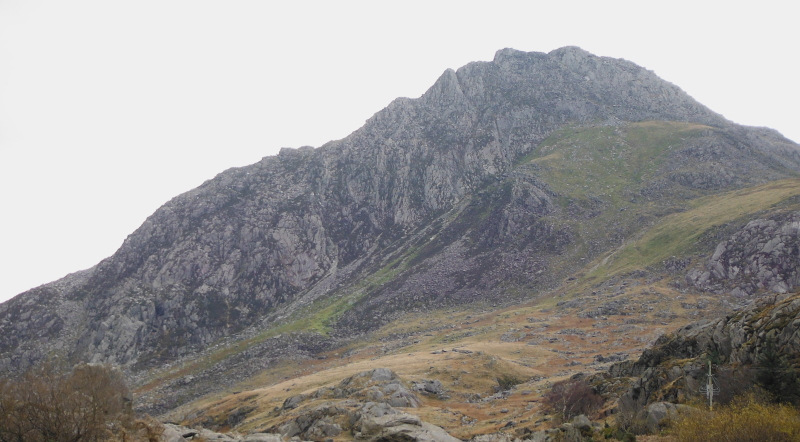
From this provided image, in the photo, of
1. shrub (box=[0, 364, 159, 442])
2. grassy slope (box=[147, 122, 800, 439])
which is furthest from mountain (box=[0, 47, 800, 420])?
shrub (box=[0, 364, 159, 442])

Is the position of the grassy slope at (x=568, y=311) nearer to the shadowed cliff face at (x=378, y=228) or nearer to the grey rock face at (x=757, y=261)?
the shadowed cliff face at (x=378, y=228)

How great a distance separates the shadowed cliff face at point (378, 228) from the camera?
124 meters

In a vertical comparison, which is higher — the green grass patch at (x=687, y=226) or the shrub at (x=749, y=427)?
the shrub at (x=749, y=427)

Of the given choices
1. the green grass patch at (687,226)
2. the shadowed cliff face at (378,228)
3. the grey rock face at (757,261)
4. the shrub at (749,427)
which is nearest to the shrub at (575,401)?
the shrub at (749,427)

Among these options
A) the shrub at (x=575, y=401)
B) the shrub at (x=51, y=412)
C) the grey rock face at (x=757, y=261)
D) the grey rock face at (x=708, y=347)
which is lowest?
the grey rock face at (x=757, y=261)

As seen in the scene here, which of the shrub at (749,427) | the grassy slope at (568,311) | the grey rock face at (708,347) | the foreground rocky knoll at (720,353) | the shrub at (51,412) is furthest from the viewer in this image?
the grassy slope at (568,311)

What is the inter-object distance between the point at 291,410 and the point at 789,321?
4666cm

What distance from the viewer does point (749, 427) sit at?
16297 mm

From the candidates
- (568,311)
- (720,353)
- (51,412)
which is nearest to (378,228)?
(568,311)

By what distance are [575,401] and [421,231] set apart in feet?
418

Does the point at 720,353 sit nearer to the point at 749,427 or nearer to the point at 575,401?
the point at 749,427

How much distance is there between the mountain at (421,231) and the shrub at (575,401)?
54.8 metres

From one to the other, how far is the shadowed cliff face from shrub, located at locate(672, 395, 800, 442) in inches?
3945

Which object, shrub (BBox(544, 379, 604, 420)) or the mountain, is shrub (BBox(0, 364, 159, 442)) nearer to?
shrub (BBox(544, 379, 604, 420))
